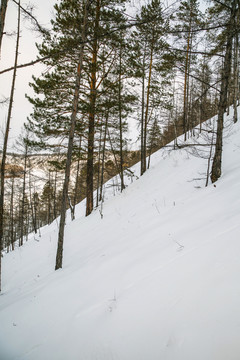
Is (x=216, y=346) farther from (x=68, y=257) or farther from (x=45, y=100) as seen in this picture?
(x=45, y=100)

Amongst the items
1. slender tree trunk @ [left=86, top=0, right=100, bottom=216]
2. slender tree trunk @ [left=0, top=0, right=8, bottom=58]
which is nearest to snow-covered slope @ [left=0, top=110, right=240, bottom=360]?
slender tree trunk @ [left=0, top=0, right=8, bottom=58]

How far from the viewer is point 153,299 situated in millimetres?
2367

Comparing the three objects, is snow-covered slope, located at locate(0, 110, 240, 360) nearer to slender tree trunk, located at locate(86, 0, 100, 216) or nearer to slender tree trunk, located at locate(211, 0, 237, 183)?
slender tree trunk, located at locate(211, 0, 237, 183)

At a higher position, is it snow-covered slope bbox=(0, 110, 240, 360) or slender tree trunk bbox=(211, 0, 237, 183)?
slender tree trunk bbox=(211, 0, 237, 183)

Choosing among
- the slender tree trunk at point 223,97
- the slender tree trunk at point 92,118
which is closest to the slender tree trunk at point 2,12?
the slender tree trunk at point 92,118

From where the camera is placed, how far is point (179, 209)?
213 inches

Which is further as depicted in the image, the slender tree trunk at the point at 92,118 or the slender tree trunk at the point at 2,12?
the slender tree trunk at the point at 92,118

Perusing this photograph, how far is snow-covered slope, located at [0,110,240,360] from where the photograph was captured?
1763 millimetres

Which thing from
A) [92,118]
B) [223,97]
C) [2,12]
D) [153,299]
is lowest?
[153,299]

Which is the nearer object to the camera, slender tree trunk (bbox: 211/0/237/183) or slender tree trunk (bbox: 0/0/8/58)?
slender tree trunk (bbox: 0/0/8/58)

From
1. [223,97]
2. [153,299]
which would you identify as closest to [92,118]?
[223,97]

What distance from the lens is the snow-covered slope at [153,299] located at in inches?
69.4

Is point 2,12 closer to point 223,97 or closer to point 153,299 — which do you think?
point 153,299

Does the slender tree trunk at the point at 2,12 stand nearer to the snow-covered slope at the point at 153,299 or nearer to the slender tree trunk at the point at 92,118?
the snow-covered slope at the point at 153,299
